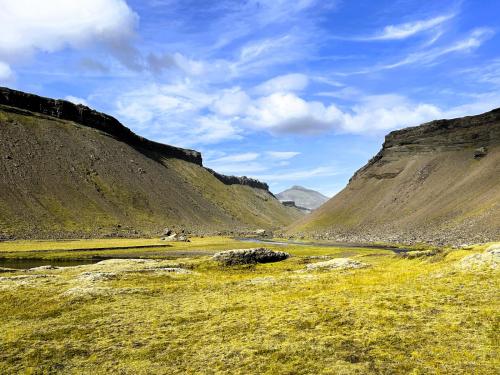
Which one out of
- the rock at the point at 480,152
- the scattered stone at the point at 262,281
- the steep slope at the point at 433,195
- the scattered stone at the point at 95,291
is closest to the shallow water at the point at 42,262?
the scattered stone at the point at 95,291

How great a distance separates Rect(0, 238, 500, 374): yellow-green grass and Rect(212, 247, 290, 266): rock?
969 inches

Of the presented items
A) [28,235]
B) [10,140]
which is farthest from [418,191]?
[10,140]

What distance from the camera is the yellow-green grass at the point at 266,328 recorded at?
54.4ft

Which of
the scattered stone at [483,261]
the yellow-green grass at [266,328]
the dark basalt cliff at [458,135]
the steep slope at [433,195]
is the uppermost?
the dark basalt cliff at [458,135]

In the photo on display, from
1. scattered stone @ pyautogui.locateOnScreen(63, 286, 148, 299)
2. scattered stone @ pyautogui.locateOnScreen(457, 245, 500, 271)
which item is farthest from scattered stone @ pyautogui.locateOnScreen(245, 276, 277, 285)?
scattered stone @ pyautogui.locateOnScreen(457, 245, 500, 271)

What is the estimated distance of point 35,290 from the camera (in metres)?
35.4

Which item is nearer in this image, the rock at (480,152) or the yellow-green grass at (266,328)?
the yellow-green grass at (266,328)

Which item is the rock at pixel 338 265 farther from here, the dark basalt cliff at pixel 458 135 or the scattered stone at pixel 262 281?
the dark basalt cliff at pixel 458 135

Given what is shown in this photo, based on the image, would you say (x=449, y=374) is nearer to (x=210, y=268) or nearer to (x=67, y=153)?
(x=210, y=268)

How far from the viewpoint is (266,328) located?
70.7ft

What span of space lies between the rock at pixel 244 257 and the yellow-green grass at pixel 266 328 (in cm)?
2461

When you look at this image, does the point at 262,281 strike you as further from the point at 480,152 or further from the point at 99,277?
the point at 480,152

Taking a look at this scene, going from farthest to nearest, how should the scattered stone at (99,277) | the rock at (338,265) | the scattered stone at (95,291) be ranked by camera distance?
1. the rock at (338,265)
2. the scattered stone at (99,277)
3. the scattered stone at (95,291)

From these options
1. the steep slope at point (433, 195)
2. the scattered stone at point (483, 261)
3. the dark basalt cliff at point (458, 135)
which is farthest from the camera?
the dark basalt cliff at point (458, 135)
